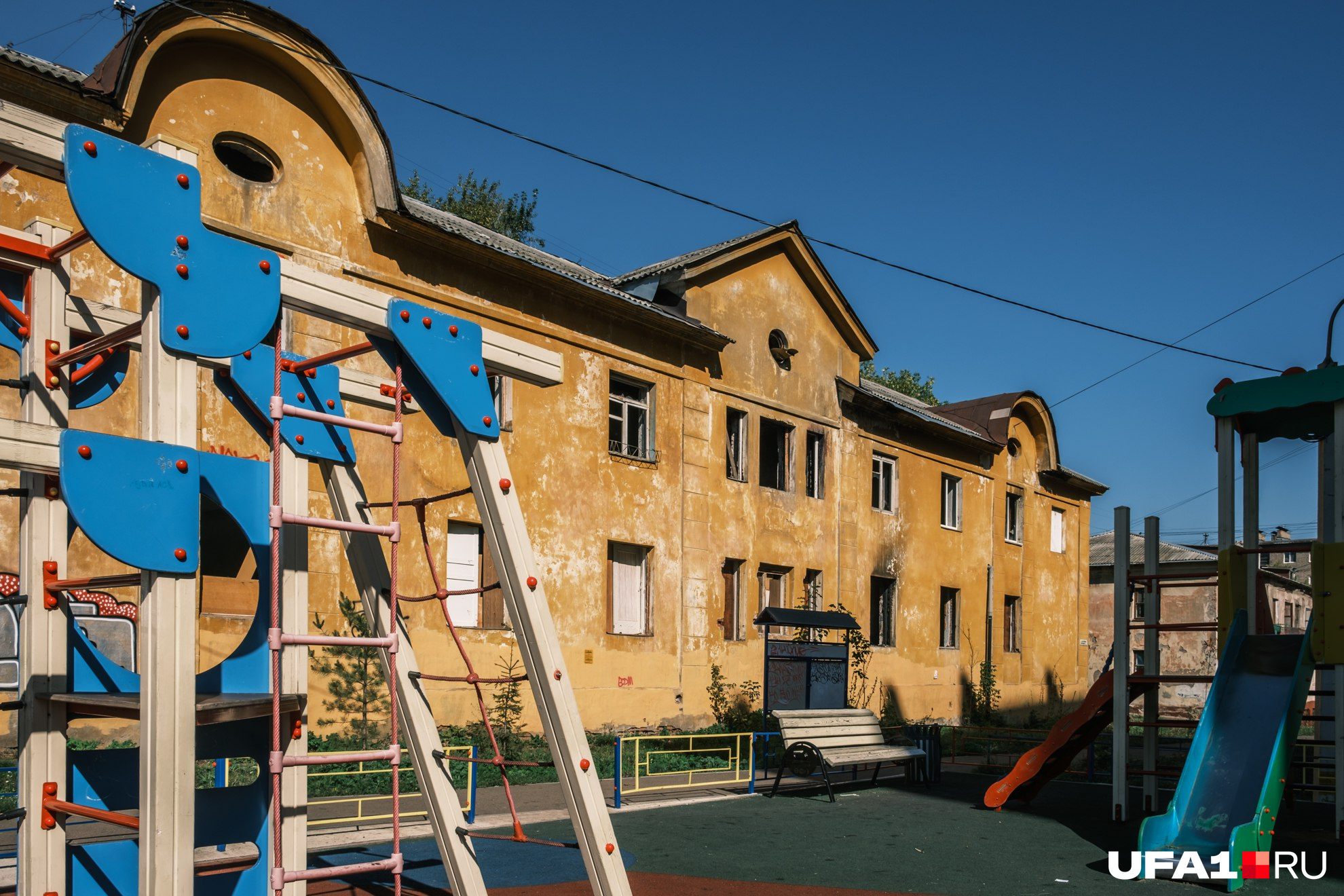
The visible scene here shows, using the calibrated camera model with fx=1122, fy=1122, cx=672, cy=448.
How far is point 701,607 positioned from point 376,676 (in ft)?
20.9

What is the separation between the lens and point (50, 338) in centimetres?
492

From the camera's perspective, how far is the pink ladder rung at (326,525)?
4.20 m

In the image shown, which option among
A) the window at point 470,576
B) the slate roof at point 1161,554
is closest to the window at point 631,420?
the window at point 470,576

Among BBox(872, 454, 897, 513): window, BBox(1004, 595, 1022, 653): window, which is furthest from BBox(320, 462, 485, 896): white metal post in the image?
BBox(1004, 595, 1022, 653): window

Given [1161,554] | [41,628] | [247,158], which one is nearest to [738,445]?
[247,158]

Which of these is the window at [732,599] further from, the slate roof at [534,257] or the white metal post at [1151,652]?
the white metal post at [1151,652]

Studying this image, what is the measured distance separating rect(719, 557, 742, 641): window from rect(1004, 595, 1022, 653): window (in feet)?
34.4

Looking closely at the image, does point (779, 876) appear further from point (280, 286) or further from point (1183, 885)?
point (280, 286)

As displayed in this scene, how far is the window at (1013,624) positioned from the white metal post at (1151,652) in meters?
16.5

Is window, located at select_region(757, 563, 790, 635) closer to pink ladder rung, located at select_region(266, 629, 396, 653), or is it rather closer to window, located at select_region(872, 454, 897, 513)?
window, located at select_region(872, 454, 897, 513)

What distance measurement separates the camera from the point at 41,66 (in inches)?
469

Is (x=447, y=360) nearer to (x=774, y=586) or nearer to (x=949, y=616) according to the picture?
(x=774, y=586)

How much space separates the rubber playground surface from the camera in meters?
7.74

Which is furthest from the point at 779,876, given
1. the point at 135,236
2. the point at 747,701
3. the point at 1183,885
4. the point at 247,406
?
the point at 747,701
